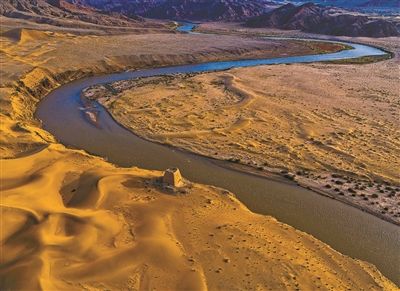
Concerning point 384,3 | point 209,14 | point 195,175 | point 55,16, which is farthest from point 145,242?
point 384,3

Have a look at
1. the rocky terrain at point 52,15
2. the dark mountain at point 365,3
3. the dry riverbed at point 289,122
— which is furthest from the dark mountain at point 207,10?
the dry riverbed at point 289,122

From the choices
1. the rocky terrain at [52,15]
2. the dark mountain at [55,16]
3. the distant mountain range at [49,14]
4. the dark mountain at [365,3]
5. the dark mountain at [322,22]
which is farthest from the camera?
the dark mountain at [365,3]

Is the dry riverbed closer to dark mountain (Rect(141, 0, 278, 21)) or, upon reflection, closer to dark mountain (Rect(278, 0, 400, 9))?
dark mountain (Rect(141, 0, 278, 21))

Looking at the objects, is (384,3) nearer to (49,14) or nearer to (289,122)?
(49,14)

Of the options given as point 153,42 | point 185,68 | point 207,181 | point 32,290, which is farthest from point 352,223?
point 153,42

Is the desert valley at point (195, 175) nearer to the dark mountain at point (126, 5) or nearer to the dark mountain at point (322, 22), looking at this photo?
the dark mountain at point (322, 22)

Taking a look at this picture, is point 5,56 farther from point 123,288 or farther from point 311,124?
point 123,288
